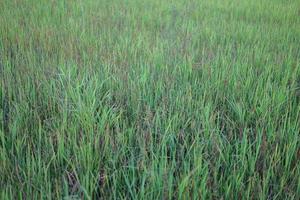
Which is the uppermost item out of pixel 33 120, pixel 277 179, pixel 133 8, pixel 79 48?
pixel 133 8

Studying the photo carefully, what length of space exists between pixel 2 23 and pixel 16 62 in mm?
1058

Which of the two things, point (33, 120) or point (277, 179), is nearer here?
point (277, 179)

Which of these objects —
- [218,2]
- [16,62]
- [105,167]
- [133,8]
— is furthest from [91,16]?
[105,167]

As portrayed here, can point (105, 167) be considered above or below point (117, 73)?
below

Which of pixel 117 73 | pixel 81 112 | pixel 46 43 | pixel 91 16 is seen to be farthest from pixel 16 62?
pixel 91 16

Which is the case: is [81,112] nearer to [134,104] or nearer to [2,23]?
[134,104]

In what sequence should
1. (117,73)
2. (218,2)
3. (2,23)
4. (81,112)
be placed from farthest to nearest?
(218,2) → (2,23) → (117,73) → (81,112)

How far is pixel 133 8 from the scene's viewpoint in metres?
3.75

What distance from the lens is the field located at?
1059 mm

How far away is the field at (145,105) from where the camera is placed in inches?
41.7

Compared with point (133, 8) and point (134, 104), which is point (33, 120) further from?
point (133, 8)

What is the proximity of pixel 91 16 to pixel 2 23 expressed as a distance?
870 millimetres

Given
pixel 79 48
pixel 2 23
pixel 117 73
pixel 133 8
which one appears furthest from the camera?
pixel 133 8

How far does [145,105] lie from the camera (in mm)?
1613
